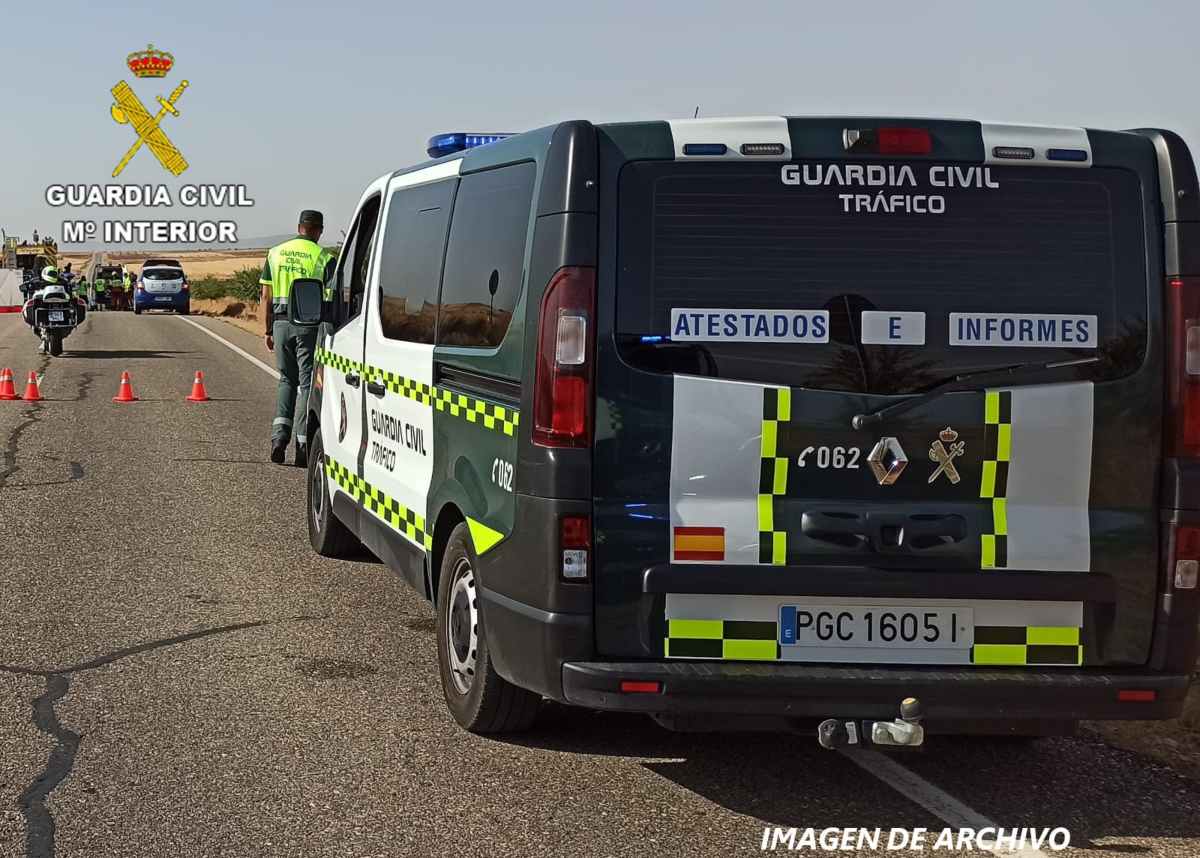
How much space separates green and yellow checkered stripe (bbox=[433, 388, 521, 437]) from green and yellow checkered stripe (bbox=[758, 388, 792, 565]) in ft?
2.43

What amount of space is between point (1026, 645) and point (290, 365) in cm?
832

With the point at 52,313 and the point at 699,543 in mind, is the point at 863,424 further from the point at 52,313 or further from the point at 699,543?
the point at 52,313

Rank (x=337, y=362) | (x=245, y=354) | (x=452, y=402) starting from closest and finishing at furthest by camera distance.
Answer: (x=452, y=402)
(x=337, y=362)
(x=245, y=354)

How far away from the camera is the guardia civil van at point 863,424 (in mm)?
4344

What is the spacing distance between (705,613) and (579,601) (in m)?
0.36

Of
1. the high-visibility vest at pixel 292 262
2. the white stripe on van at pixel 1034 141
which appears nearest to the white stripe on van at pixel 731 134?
the white stripe on van at pixel 1034 141

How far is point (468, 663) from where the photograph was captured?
521 cm

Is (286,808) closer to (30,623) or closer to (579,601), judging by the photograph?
(579,601)

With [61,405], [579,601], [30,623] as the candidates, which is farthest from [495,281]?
[61,405]

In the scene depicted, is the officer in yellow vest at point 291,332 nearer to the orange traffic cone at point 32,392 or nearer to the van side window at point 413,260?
the van side window at point 413,260

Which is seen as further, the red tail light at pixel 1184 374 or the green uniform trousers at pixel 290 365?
the green uniform trousers at pixel 290 365

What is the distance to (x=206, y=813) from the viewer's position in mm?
4363

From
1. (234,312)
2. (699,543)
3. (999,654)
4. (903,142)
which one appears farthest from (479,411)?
(234,312)

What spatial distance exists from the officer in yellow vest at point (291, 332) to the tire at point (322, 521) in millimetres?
3131
